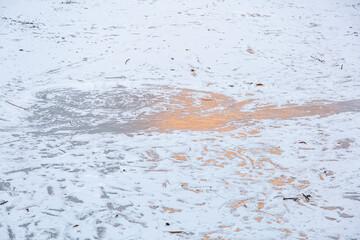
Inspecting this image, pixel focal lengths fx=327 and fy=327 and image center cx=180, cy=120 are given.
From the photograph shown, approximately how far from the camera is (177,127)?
16.7 feet

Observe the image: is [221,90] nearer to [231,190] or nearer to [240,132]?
[240,132]

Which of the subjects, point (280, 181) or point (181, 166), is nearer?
point (280, 181)

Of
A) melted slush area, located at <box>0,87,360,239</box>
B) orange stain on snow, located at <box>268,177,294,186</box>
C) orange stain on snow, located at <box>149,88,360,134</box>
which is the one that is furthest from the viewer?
orange stain on snow, located at <box>149,88,360,134</box>

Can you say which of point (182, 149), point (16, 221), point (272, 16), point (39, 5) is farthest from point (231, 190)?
point (39, 5)

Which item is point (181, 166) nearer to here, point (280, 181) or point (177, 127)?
point (177, 127)

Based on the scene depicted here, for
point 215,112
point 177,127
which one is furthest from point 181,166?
point 215,112

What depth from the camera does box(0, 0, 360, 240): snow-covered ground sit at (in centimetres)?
321

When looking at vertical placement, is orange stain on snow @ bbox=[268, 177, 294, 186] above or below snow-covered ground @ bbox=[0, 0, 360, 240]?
below

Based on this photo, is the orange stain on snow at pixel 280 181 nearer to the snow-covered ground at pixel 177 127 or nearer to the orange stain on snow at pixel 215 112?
the snow-covered ground at pixel 177 127

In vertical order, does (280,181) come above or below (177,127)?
below

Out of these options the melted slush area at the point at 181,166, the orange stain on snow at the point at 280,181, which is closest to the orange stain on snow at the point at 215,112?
the melted slush area at the point at 181,166

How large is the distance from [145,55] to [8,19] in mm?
4959

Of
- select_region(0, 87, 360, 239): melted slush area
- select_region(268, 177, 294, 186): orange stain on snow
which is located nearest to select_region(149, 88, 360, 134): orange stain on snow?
select_region(0, 87, 360, 239): melted slush area

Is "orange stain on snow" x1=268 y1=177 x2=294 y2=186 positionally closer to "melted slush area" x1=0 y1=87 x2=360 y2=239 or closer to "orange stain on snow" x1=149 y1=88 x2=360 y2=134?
"melted slush area" x1=0 y1=87 x2=360 y2=239
